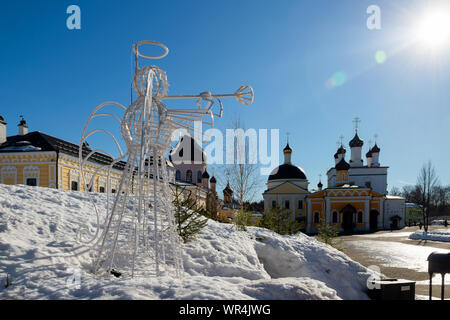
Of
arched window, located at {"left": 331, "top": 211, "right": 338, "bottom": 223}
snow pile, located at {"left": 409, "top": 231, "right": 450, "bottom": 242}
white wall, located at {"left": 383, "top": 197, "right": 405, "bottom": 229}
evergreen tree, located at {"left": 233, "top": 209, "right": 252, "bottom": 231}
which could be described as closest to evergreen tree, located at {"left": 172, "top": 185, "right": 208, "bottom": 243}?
evergreen tree, located at {"left": 233, "top": 209, "right": 252, "bottom": 231}

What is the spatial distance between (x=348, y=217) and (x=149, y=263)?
33.4m

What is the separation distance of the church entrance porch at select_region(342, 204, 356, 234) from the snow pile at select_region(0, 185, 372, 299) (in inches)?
1142

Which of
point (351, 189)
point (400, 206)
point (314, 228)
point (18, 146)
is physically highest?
point (18, 146)

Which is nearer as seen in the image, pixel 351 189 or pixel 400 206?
pixel 351 189

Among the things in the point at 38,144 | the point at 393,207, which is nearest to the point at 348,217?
the point at 393,207

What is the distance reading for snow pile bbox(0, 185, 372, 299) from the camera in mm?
2811

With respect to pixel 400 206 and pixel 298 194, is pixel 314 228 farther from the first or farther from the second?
pixel 400 206

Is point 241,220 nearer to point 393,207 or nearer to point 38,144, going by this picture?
point 38,144

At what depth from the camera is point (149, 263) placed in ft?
13.1

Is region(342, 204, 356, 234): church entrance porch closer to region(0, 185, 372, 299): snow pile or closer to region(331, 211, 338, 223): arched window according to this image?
region(331, 211, 338, 223): arched window

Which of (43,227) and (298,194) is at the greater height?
(43,227)
